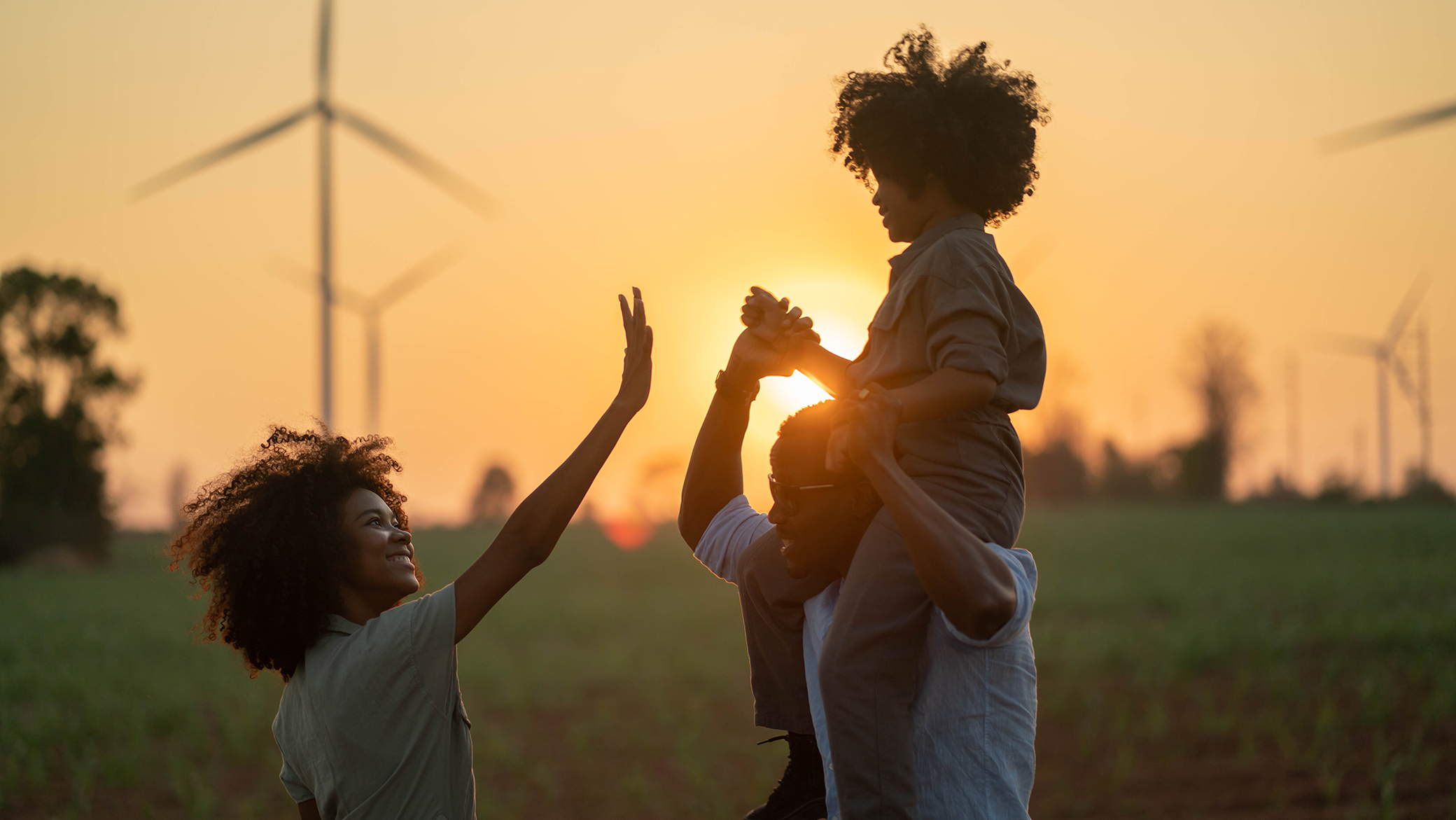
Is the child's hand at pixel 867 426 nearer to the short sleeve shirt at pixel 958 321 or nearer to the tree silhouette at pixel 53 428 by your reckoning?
the short sleeve shirt at pixel 958 321

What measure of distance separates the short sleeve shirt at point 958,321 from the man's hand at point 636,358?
1.85 ft

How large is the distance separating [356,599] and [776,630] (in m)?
1.11

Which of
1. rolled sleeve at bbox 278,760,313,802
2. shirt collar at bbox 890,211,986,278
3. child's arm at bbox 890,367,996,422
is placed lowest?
rolled sleeve at bbox 278,760,313,802

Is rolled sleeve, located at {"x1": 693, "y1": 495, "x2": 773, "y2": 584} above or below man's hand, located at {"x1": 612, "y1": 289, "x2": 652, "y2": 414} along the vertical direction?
below

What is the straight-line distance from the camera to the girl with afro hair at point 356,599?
267 cm

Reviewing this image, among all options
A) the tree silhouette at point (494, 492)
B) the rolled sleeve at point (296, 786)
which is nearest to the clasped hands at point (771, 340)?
the rolled sleeve at point (296, 786)

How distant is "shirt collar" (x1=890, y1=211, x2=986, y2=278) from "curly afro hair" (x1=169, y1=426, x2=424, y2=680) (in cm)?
155

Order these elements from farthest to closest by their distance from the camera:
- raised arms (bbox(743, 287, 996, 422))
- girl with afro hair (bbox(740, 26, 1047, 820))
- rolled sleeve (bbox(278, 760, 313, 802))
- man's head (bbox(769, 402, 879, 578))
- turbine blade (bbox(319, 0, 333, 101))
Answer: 1. turbine blade (bbox(319, 0, 333, 101))
2. rolled sleeve (bbox(278, 760, 313, 802))
3. raised arms (bbox(743, 287, 996, 422))
4. man's head (bbox(769, 402, 879, 578))
5. girl with afro hair (bbox(740, 26, 1047, 820))

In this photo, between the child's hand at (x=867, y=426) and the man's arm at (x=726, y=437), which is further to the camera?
the man's arm at (x=726, y=437)

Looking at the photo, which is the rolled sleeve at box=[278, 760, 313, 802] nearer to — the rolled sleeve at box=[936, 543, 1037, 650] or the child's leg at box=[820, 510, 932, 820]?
the child's leg at box=[820, 510, 932, 820]

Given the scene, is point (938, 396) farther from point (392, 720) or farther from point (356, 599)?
point (356, 599)

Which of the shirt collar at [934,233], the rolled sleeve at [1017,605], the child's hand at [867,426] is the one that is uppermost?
the shirt collar at [934,233]

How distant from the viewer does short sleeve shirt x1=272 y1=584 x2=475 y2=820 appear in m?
2.67

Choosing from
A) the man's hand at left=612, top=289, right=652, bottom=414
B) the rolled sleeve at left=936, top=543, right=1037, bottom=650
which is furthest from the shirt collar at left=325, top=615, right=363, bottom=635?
the rolled sleeve at left=936, top=543, right=1037, bottom=650
